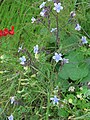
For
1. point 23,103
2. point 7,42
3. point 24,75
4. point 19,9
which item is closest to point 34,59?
point 24,75

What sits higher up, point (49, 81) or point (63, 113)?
point (49, 81)

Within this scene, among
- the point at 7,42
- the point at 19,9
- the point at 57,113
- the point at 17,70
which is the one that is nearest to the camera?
the point at 57,113

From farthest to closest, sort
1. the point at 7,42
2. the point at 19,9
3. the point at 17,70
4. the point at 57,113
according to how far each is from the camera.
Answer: the point at 19,9 < the point at 7,42 < the point at 17,70 < the point at 57,113

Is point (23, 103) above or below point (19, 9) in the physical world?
below

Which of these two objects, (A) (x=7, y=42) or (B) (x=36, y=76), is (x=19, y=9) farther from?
(B) (x=36, y=76)

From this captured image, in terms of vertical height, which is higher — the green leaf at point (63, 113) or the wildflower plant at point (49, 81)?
the wildflower plant at point (49, 81)

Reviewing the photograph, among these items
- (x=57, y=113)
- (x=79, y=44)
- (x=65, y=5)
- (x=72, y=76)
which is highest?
(x=65, y=5)

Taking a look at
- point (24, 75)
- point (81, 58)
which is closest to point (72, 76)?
point (81, 58)

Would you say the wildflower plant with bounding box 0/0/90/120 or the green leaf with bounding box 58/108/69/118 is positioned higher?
the wildflower plant with bounding box 0/0/90/120

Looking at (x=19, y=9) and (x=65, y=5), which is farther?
(x=19, y=9)

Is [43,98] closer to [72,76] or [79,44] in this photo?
[72,76]
